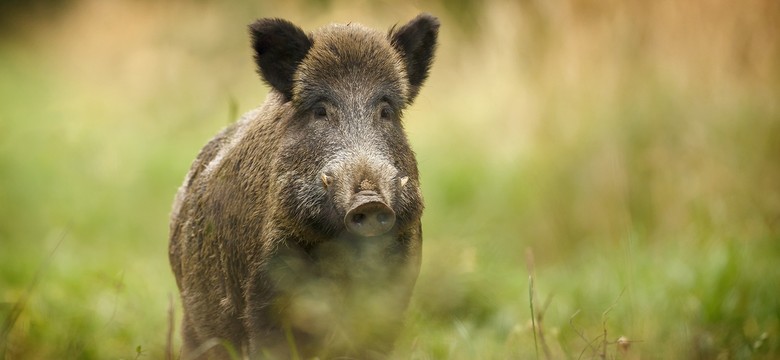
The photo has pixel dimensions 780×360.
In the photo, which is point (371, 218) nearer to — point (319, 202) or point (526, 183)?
point (319, 202)

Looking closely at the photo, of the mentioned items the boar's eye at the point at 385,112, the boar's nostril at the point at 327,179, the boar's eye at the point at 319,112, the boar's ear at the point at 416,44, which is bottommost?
the boar's nostril at the point at 327,179

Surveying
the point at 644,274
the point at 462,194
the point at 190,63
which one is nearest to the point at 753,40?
the point at 644,274

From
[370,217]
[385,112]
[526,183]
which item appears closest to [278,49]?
[385,112]

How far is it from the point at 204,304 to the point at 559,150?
15.6 ft

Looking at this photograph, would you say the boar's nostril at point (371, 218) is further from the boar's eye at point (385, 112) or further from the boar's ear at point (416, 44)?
the boar's ear at point (416, 44)

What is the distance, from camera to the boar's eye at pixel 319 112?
4.34 m

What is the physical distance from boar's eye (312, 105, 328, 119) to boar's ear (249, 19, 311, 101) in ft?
0.69

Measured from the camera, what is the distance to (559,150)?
8.78m

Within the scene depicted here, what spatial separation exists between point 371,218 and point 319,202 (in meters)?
0.50

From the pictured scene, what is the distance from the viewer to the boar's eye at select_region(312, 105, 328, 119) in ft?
14.3

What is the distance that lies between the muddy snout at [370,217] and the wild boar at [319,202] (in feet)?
0.04

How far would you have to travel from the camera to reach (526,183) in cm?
891

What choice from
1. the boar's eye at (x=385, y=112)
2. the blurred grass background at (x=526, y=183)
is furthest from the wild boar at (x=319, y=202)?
the blurred grass background at (x=526, y=183)

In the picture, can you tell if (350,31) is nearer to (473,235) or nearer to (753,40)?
(473,235)
